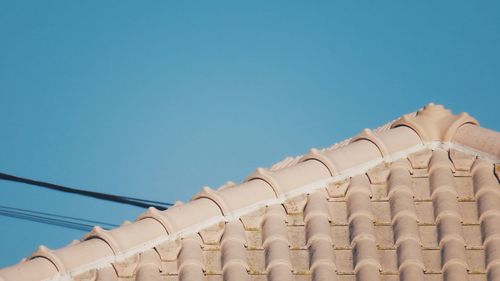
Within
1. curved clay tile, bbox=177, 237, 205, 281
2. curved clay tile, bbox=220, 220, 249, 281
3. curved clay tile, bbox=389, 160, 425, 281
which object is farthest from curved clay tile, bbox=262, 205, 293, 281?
curved clay tile, bbox=389, 160, 425, 281

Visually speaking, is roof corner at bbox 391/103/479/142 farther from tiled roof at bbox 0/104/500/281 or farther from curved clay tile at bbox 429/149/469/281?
curved clay tile at bbox 429/149/469/281

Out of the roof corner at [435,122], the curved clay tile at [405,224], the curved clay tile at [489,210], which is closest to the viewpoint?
the curved clay tile at [405,224]

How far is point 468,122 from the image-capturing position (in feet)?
43.7

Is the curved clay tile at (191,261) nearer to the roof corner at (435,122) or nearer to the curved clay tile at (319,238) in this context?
the curved clay tile at (319,238)

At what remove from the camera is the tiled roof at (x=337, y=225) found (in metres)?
11.4

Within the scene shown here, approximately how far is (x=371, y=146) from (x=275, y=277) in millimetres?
2250

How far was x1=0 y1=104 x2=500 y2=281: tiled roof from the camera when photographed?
11398 millimetres

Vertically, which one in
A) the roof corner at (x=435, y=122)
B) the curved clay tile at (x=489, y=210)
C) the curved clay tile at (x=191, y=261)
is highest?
the roof corner at (x=435, y=122)

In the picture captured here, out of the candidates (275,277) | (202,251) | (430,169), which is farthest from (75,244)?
(430,169)

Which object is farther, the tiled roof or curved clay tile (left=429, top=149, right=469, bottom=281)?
the tiled roof

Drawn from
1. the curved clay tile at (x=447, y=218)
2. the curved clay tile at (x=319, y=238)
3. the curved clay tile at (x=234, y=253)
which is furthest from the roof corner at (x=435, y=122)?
the curved clay tile at (x=234, y=253)

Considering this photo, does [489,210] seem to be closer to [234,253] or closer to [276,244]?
[276,244]

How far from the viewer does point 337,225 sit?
12000 millimetres

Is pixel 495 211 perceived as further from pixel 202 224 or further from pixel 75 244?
pixel 75 244
